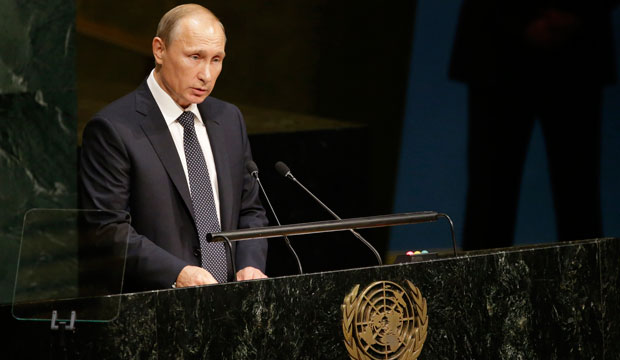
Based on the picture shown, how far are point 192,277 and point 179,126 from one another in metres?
0.65

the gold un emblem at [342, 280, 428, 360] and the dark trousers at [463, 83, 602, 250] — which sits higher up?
the dark trousers at [463, 83, 602, 250]

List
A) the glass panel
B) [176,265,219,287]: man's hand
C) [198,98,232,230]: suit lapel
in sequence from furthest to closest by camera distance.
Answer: [198,98,232,230]: suit lapel < [176,265,219,287]: man's hand < the glass panel

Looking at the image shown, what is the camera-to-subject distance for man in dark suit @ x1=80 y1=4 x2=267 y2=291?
118 inches

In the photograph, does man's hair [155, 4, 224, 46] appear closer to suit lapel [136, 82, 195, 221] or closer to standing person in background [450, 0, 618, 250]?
suit lapel [136, 82, 195, 221]

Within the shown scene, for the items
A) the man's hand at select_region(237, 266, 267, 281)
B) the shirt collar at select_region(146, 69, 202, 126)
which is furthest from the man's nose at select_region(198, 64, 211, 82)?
the man's hand at select_region(237, 266, 267, 281)

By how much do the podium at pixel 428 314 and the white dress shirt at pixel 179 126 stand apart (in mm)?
704

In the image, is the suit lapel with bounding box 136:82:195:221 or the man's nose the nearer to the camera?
the suit lapel with bounding box 136:82:195:221

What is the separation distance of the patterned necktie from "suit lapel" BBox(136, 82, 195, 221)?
0.04 metres

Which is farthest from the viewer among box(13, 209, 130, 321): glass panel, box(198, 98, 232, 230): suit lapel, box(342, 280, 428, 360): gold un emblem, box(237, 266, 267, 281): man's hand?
box(198, 98, 232, 230): suit lapel

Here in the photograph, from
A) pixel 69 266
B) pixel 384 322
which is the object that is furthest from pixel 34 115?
pixel 384 322

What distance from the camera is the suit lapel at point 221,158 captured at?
311 centimetres

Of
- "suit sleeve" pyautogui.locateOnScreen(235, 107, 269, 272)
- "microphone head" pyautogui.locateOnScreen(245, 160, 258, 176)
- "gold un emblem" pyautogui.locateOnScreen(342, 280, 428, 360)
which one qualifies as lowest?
"gold un emblem" pyautogui.locateOnScreen(342, 280, 428, 360)

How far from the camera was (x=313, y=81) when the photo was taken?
512 centimetres

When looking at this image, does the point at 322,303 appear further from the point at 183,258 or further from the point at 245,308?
the point at 183,258
